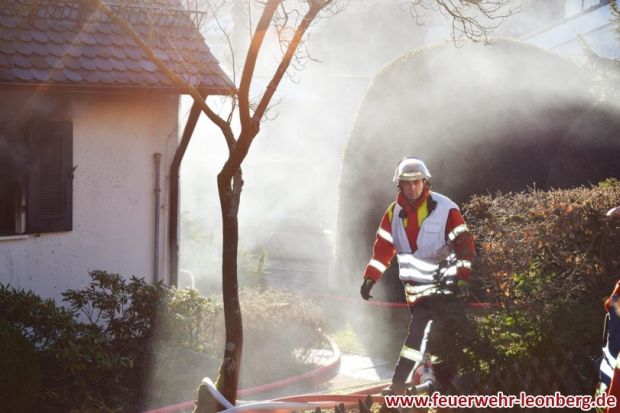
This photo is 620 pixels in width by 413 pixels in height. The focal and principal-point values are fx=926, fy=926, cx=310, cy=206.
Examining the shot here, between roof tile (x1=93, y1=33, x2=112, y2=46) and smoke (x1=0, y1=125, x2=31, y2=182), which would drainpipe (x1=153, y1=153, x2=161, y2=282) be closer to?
roof tile (x1=93, y1=33, x2=112, y2=46)

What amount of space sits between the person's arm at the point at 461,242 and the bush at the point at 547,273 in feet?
1.38

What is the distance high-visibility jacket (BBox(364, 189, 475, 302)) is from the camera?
322 inches

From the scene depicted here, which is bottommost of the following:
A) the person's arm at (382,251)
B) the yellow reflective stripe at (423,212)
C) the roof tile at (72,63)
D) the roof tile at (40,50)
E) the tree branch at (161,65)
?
the person's arm at (382,251)

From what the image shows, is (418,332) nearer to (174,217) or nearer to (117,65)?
(117,65)

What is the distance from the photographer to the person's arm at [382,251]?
858 centimetres

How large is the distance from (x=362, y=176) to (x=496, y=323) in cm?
799

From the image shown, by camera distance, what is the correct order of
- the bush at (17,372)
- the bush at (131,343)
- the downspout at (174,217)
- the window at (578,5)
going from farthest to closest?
the window at (578,5) → the downspout at (174,217) → the bush at (131,343) → the bush at (17,372)

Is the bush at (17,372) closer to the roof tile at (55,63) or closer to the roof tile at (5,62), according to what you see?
the roof tile at (5,62)

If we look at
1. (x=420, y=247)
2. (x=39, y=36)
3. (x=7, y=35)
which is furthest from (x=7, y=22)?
(x=420, y=247)

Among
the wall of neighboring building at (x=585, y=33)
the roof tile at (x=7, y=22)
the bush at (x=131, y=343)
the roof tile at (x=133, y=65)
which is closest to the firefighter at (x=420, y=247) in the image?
the bush at (x=131, y=343)

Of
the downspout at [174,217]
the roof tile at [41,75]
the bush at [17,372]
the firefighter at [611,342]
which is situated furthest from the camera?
the downspout at [174,217]

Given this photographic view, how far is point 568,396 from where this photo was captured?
7.05 metres

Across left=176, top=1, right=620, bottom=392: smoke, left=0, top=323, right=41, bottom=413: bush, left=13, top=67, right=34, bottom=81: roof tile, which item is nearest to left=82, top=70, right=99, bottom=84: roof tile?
left=13, top=67, right=34, bottom=81: roof tile

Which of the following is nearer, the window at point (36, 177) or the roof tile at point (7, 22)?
the roof tile at point (7, 22)
